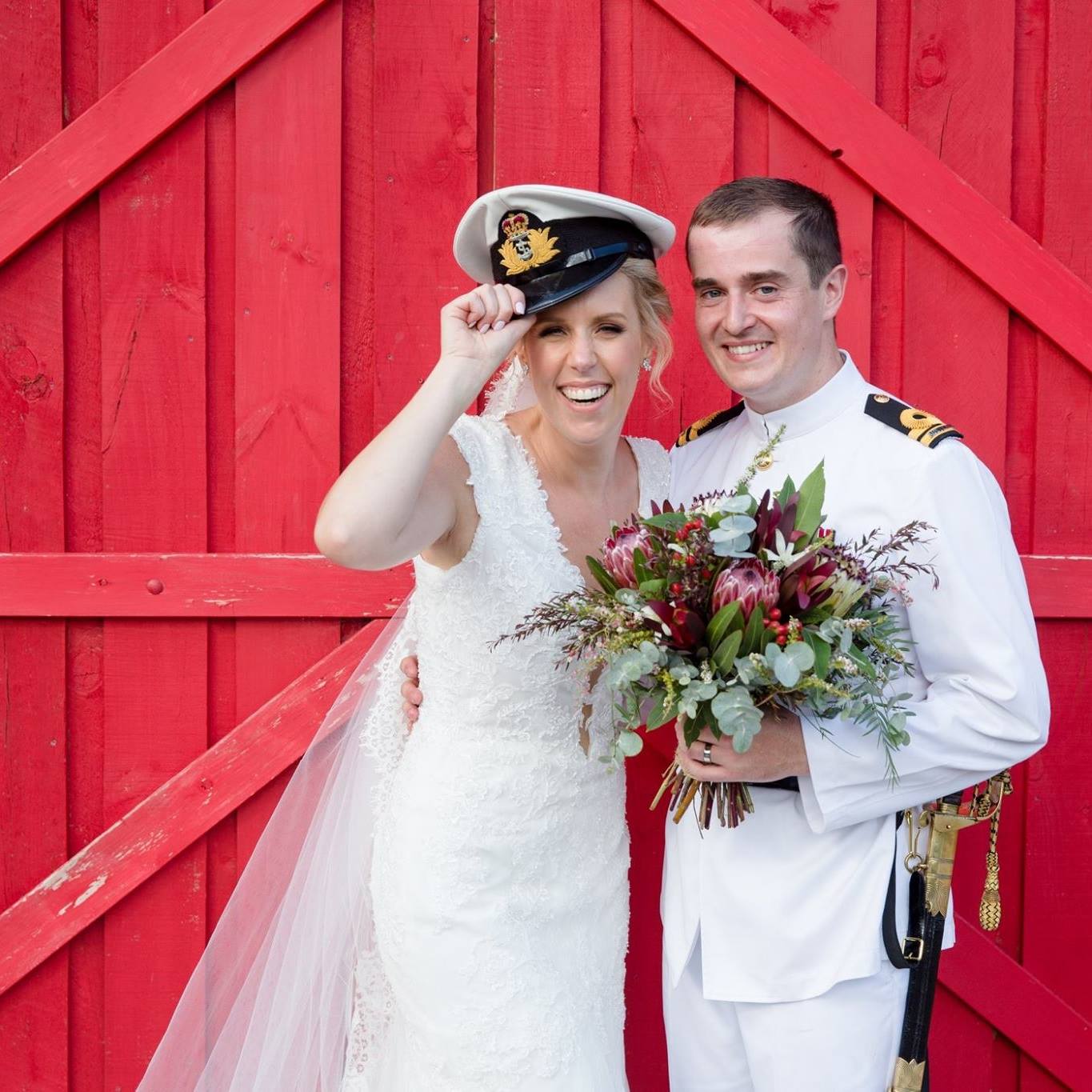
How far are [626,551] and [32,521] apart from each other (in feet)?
6.21

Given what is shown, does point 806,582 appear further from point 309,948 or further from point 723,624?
point 309,948

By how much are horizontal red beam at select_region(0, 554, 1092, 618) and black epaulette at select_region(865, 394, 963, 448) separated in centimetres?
131

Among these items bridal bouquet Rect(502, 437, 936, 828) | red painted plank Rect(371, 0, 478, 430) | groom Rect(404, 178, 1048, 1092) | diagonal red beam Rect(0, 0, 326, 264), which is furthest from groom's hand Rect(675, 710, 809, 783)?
diagonal red beam Rect(0, 0, 326, 264)

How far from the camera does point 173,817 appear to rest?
2.90m

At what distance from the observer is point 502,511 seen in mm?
2166

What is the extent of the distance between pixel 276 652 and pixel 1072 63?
2.81m

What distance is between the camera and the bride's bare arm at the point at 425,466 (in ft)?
6.03

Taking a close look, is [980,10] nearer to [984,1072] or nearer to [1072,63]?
[1072,63]

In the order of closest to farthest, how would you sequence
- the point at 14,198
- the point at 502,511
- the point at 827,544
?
1. the point at 827,544
2. the point at 502,511
3. the point at 14,198

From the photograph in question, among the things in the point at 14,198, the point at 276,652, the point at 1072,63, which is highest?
the point at 1072,63

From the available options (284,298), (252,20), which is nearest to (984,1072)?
(284,298)

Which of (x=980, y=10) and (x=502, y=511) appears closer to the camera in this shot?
(x=502, y=511)

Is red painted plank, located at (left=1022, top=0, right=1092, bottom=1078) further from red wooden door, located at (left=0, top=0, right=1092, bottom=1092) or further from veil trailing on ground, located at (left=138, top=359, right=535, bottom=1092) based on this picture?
veil trailing on ground, located at (left=138, top=359, right=535, bottom=1092)

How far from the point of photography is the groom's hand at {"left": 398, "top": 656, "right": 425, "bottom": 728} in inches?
94.1
